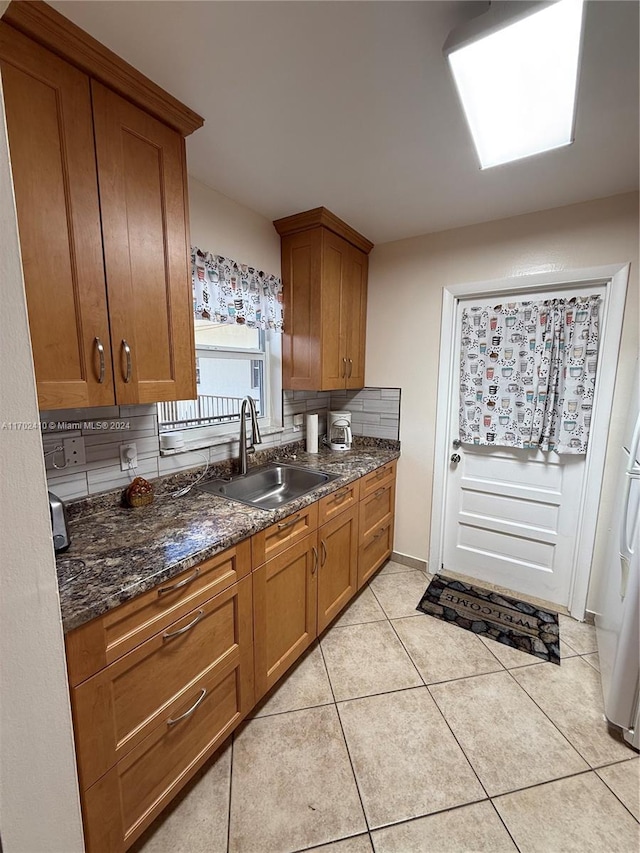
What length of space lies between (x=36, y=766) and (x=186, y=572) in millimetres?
469

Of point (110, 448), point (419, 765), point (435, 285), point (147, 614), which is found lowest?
point (419, 765)

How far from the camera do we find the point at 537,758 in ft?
4.40

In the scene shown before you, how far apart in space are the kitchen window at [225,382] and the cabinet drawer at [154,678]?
88 centimetres

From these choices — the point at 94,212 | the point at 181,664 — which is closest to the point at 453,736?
the point at 181,664

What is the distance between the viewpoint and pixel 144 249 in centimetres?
121

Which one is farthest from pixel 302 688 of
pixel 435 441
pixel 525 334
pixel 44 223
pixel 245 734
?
pixel 525 334

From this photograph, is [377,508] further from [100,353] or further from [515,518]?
[100,353]

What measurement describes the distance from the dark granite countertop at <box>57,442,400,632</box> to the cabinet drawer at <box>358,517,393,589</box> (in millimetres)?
750

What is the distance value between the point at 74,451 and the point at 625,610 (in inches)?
89.1

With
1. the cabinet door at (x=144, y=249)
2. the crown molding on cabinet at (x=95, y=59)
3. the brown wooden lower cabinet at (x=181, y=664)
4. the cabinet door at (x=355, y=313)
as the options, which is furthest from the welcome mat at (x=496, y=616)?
the crown molding on cabinet at (x=95, y=59)

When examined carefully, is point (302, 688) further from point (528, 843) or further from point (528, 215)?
point (528, 215)

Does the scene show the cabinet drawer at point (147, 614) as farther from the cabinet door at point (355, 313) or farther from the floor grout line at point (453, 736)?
the cabinet door at point (355, 313)

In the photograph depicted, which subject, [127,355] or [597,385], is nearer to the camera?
[127,355]

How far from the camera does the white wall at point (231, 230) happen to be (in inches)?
68.0
